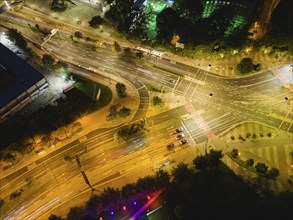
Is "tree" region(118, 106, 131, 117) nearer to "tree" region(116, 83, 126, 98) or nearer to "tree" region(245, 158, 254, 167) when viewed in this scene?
"tree" region(116, 83, 126, 98)

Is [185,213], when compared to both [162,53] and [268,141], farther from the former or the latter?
[162,53]

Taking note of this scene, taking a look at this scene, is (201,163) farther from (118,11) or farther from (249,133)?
(118,11)

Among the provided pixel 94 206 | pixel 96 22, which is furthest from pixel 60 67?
pixel 94 206

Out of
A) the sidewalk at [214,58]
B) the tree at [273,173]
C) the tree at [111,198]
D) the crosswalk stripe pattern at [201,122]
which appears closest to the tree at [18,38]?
the sidewalk at [214,58]

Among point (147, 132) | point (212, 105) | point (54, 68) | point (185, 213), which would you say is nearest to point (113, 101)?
point (147, 132)

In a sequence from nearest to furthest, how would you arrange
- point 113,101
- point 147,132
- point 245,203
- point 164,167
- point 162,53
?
1. point 245,203
2. point 164,167
3. point 147,132
4. point 113,101
5. point 162,53

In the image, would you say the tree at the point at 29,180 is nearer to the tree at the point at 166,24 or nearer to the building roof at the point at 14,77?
the building roof at the point at 14,77
